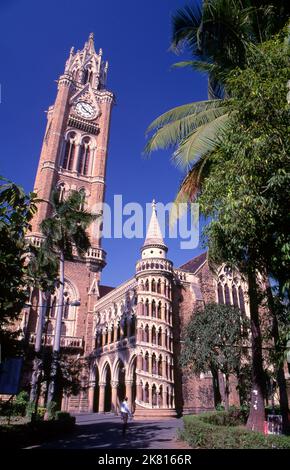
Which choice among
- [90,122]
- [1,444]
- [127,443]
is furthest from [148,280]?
[90,122]

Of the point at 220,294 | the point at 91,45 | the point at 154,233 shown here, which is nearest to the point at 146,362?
the point at 154,233

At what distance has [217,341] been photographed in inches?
876

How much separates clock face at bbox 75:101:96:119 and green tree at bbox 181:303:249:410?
1330 inches

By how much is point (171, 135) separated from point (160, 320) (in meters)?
17.9

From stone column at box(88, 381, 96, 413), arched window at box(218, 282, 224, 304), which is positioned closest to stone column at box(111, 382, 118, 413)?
stone column at box(88, 381, 96, 413)

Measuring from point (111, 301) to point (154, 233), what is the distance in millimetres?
8397

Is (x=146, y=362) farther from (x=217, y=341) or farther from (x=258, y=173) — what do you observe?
(x=258, y=173)

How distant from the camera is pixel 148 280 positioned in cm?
2805

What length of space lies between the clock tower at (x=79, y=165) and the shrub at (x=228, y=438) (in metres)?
25.2

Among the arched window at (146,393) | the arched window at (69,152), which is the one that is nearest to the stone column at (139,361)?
the arched window at (146,393)

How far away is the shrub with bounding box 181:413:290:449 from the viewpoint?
27.5ft

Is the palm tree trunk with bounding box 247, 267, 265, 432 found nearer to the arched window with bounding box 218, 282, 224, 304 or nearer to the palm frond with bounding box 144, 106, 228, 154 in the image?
the palm frond with bounding box 144, 106, 228, 154

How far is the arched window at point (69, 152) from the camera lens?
44156mm

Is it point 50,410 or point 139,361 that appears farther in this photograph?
point 139,361
